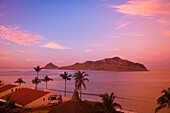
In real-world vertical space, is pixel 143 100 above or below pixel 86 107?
below

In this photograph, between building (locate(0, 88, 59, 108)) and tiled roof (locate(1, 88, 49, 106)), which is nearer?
building (locate(0, 88, 59, 108))

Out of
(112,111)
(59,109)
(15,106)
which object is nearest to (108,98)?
(112,111)

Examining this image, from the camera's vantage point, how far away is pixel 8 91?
67.4m

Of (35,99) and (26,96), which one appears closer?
(35,99)

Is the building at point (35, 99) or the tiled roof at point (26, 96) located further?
the tiled roof at point (26, 96)

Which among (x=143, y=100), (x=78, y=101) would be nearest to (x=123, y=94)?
(x=143, y=100)

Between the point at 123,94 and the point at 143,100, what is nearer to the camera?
the point at 143,100

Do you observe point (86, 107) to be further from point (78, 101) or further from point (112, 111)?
point (112, 111)

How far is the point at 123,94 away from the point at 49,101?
8177 cm

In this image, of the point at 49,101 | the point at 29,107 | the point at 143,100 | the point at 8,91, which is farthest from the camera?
the point at 143,100

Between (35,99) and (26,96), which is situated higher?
(26,96)

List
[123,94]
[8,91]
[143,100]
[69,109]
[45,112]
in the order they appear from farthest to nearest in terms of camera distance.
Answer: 1. [123,94]
2. [143,100]
3. [8,91]
4. [45,112]
5. [69,109]

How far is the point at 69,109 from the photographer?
35.7m

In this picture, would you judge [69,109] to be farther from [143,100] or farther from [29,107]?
[143,100]
